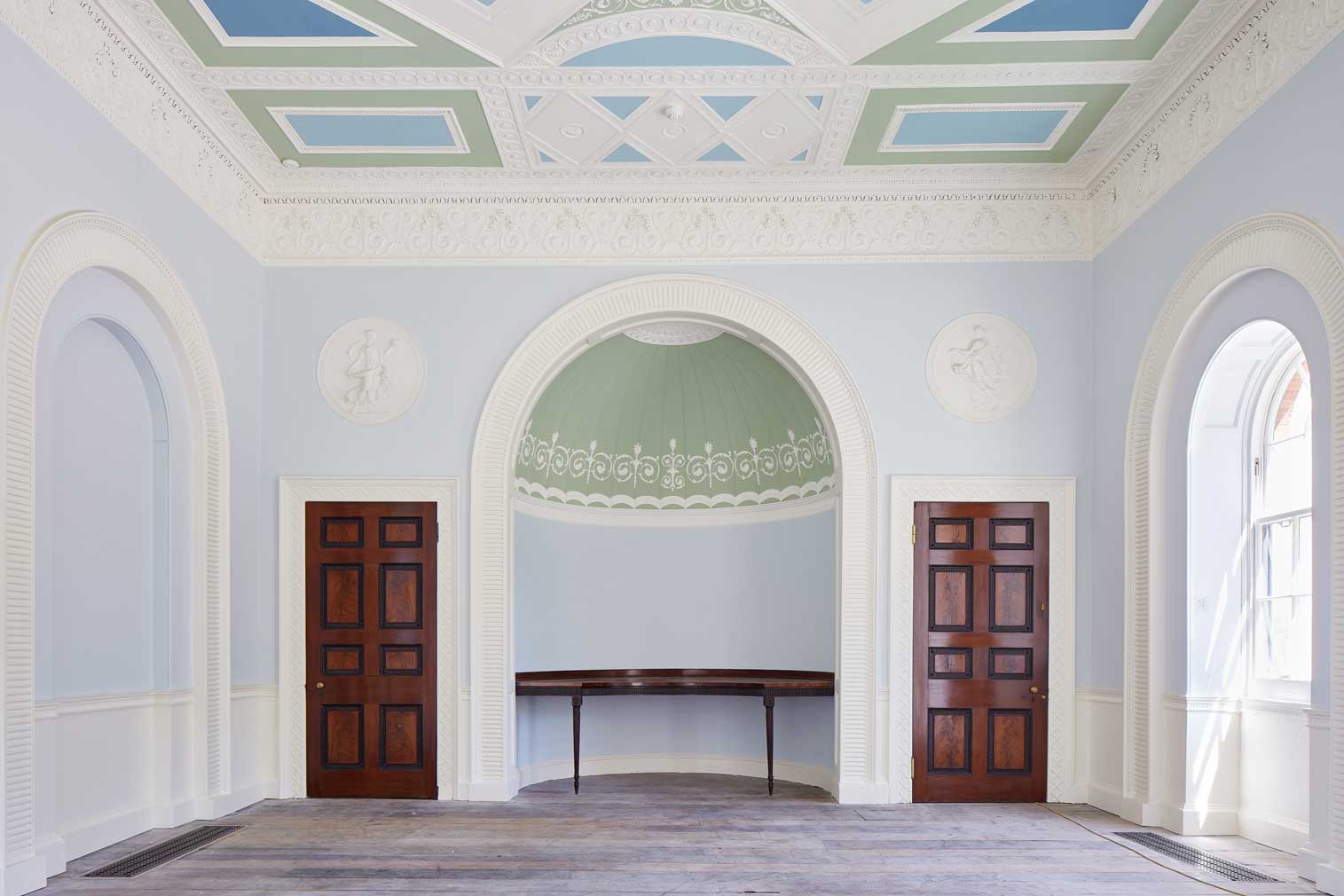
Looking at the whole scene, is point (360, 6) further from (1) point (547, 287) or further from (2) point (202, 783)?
(2) point (202, 783)

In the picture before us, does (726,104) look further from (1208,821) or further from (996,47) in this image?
(1208,821)

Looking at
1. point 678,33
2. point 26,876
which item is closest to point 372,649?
point 26,876

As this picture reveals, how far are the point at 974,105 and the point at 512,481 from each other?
4.12 m

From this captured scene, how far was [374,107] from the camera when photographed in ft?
21.9

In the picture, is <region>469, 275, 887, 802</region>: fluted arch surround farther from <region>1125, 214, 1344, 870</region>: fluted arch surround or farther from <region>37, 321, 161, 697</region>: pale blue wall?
<region>37, 321, 161, 697</region>: pale blue wall

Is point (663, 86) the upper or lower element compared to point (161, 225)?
upper

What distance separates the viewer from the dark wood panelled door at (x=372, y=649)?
755 centimetres

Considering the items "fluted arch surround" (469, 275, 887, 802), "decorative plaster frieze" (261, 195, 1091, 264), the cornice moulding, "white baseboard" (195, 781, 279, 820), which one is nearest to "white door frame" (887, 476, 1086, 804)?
"fluted arch surround" (469, 275, 887, 802)

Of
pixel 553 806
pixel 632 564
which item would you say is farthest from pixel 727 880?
pixel 632 564

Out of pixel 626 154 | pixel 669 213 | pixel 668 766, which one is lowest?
pixel 668 766

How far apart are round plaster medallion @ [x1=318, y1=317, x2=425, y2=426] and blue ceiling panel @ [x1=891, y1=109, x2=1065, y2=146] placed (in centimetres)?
378

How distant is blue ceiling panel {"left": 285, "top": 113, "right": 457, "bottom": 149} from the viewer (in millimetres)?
6824

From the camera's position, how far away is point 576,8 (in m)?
5.61

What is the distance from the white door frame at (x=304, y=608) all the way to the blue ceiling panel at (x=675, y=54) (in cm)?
319
